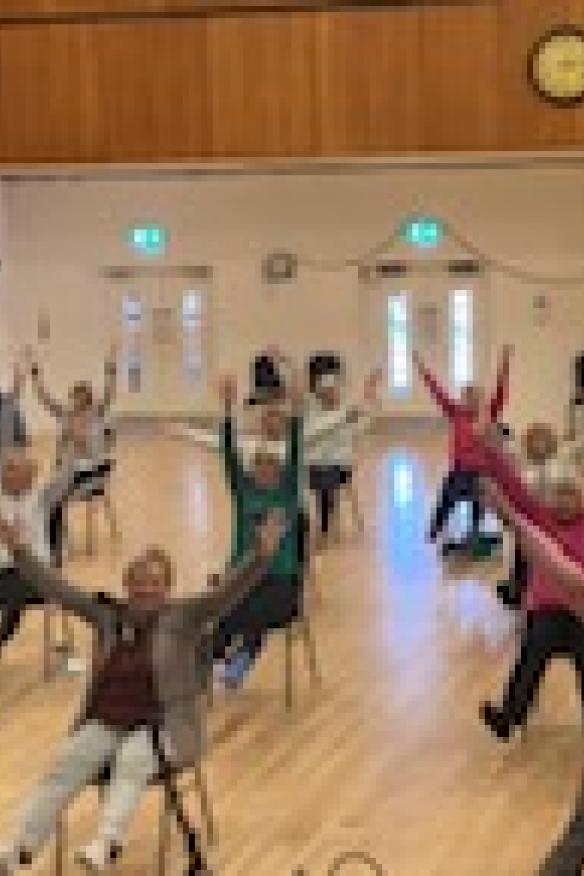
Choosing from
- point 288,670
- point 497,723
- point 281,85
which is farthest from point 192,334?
point 497,723

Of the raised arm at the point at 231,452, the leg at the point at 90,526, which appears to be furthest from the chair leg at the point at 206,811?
the leg at the point at 90,526

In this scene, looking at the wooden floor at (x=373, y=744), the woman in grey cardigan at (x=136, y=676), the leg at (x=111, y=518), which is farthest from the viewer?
the leg at (x=111, y=518)

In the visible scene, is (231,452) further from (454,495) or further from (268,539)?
→ (454,495)

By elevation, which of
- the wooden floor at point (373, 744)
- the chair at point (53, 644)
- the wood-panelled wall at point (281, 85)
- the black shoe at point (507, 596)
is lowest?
the wooden floor at point (373, 744)

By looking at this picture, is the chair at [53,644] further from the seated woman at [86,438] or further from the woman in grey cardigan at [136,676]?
the woman in grey cardigan at [136,676]

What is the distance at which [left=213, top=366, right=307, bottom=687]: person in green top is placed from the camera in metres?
8.81

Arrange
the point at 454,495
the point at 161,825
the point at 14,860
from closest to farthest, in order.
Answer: the point at 14,860 → the point at 161,825 → the point at 454,495

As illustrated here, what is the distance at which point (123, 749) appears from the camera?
6.40 metres

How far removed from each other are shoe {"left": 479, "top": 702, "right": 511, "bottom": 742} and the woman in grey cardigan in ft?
6.58

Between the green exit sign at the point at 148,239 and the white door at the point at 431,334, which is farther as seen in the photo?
the green exit sign at the point at 148,239

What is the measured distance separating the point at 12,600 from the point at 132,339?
13450mm

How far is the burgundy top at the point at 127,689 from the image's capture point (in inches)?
252

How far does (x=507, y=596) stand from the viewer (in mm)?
10891

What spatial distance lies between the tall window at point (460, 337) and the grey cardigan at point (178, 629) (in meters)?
15.5
